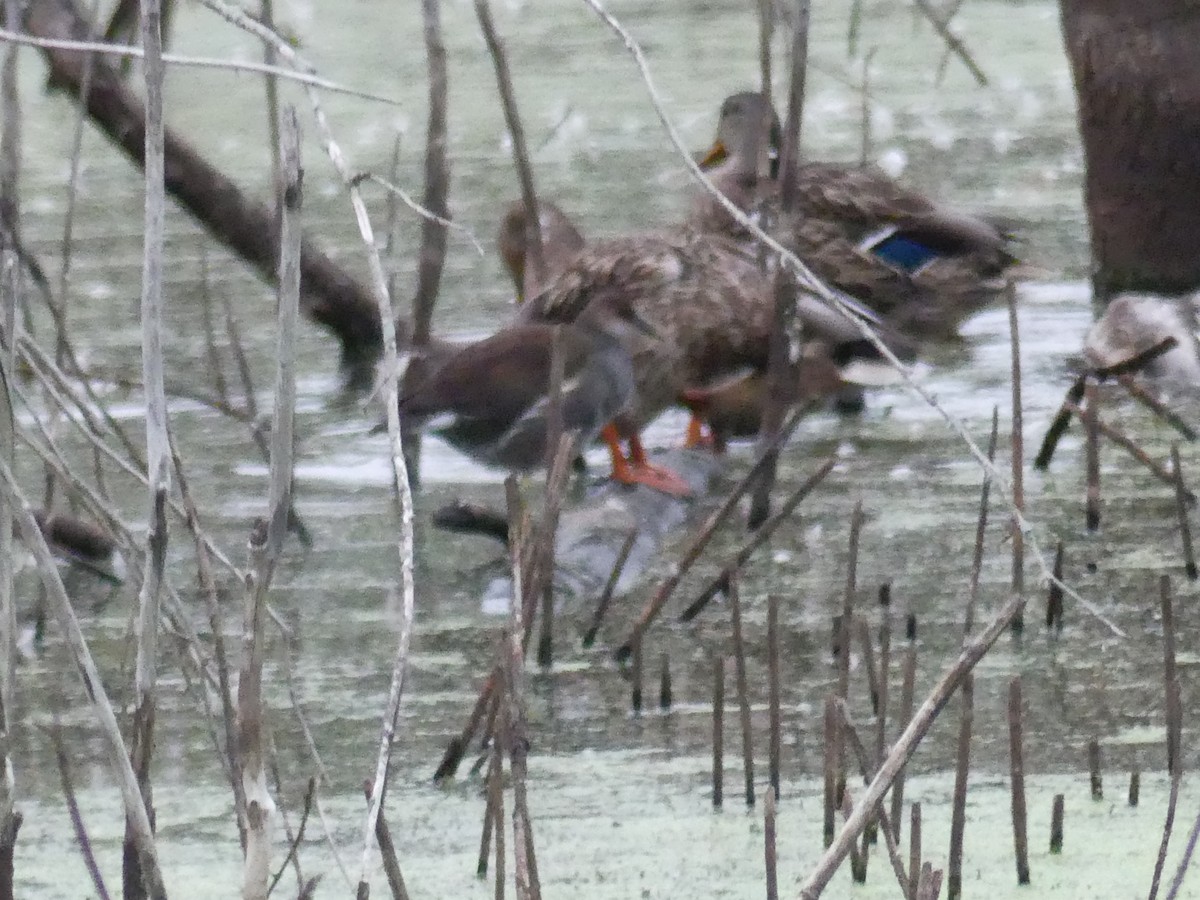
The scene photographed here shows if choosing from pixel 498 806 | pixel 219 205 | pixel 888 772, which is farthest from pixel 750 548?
pixel 219 205

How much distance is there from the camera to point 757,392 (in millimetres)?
5105

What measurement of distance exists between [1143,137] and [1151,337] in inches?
44.4

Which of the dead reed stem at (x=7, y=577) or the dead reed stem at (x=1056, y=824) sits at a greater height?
the dead reed stem at (x=7, y=577)

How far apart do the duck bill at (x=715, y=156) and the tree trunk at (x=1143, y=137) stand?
3.74ft

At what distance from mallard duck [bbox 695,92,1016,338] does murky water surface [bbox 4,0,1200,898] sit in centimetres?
15

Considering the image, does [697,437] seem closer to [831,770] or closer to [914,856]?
[831,770]

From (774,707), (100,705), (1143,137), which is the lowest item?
(774,707)

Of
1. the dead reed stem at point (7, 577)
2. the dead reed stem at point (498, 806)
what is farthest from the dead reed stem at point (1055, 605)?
the dead reed stem at point (7, 577)

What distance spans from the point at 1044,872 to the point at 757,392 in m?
2.39

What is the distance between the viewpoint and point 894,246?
6211 mm

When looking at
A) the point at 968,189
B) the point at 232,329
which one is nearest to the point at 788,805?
the point at 232,329

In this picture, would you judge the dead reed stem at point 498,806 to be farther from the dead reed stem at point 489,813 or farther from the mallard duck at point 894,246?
the mallard duck at point 894,246

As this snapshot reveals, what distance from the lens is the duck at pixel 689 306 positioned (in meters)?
5.10

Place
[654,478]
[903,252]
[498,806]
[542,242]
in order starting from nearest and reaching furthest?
[498,806] < [654,478] < [542,242] < [903,252]
